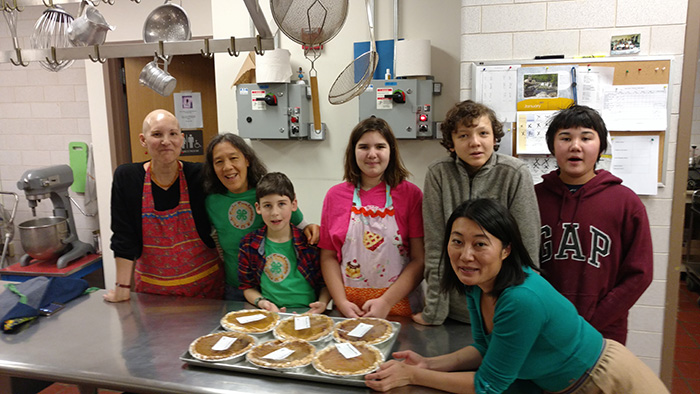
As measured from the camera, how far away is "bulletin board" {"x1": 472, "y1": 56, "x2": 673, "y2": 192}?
7.95 feet

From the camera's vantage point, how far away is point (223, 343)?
5.28 feet

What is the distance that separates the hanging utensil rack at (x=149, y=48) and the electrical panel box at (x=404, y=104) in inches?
61.2

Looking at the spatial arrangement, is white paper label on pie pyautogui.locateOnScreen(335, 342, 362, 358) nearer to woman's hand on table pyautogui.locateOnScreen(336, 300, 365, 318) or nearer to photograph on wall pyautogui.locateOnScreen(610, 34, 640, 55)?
woman's hand on table pyautogui.locateOnScreen(336, 300, 365, 318)

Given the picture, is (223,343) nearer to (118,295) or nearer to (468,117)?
(118,295)

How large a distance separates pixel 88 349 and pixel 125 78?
307 centimetres

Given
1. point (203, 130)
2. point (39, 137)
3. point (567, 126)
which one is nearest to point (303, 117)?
point (203, 130)

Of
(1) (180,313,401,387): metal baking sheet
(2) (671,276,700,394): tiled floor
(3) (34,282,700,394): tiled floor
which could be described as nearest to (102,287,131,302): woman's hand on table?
(1) (180,313,401,387): metal baking sheet

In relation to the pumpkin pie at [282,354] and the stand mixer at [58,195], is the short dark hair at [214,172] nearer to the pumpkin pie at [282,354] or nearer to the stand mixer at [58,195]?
the pumpkin pie at [282,354]

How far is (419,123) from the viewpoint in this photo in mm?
3131

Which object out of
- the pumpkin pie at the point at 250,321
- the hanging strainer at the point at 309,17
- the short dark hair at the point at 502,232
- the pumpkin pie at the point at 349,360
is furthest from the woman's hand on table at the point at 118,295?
the short dark hair at the point at 502,232

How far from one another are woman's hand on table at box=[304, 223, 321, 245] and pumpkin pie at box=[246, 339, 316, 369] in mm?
495

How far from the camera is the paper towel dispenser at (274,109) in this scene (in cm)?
327

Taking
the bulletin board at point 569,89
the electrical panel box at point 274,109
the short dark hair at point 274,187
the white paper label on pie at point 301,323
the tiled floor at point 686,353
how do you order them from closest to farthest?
the white paper label on pie at point 301,323 < the short dark hair at point 274,187 < the bulletin board at point 569,89 < the tiled floor at point 686,353 < the electrical panel box at point 274,109

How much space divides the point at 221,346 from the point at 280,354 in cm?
22
